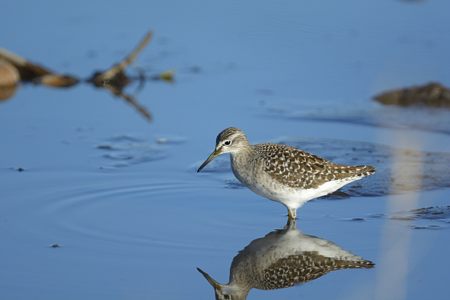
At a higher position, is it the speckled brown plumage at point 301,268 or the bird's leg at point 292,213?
the bird's leg at point 292,213

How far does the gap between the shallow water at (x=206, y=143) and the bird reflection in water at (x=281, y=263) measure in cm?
10

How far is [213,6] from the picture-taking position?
1673 cm

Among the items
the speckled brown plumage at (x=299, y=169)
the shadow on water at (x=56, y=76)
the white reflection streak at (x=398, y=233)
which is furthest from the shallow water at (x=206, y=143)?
the speckled brown plumage at (x=299, y=169)

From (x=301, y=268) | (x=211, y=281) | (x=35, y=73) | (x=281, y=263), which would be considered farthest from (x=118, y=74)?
(x=211, y=281)

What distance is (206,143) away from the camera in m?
11.6

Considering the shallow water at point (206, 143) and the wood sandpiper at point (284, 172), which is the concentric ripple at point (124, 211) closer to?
the shallow water at point (206, 143)

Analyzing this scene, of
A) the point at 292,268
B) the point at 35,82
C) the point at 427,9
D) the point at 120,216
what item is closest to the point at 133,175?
the point at 120,216

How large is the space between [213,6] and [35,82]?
401cm

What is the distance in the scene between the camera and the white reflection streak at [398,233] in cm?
776

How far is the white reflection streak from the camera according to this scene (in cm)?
776

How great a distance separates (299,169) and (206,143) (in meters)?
2.24

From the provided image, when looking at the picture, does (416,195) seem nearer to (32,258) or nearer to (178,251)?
(178,251)

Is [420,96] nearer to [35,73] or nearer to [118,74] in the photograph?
[118,74]

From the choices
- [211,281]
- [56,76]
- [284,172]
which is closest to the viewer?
[211,281]
